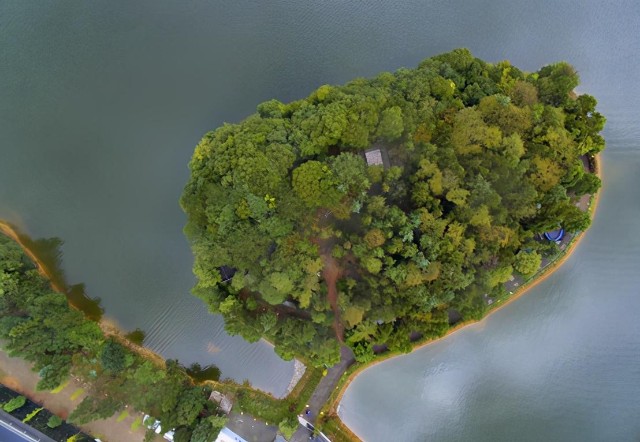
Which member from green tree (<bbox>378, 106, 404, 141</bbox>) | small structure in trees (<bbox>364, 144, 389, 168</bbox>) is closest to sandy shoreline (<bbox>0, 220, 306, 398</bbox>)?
small structure in trees (<bbox>364, 144, 389, 168</bbox>)

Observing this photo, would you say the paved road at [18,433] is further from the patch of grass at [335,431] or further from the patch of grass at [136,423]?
the patch of grass at [335,431]

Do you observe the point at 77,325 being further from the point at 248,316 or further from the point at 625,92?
the point at 625,92

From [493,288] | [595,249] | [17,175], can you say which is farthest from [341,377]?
[17,175]

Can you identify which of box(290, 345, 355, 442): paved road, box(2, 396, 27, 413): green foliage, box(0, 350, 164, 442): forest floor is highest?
box(290, 345, 355, 442): paved road

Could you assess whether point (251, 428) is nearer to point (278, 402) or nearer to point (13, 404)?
point (278, 402)

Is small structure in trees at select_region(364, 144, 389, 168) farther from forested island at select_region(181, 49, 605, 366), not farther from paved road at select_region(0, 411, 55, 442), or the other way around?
paved road at select_region(0, 411, 55, 442)

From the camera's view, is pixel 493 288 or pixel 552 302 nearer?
pixel 493 288

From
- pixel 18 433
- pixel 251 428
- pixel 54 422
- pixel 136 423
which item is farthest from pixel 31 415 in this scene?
pixel 251 428

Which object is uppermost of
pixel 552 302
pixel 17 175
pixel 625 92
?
pixel 625 92
